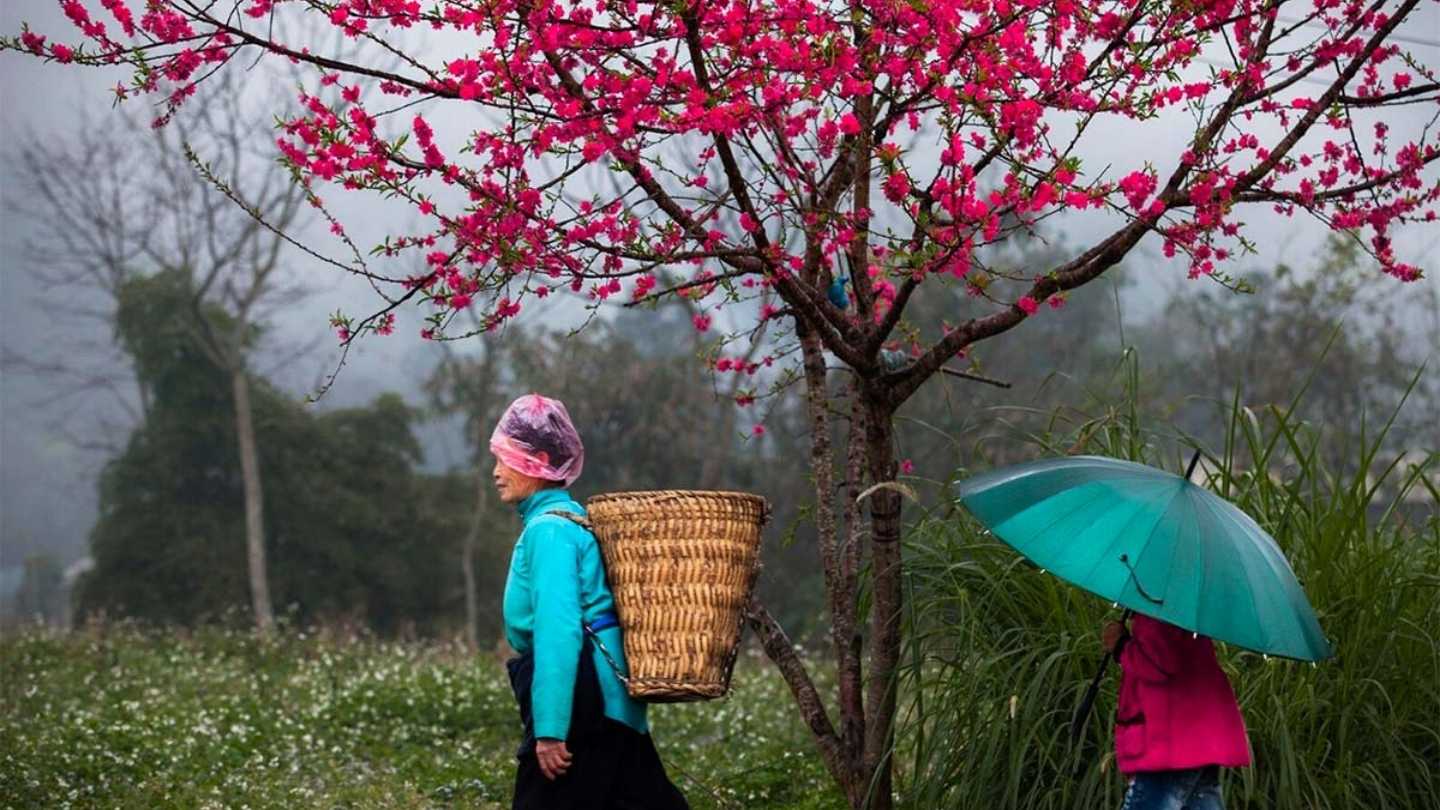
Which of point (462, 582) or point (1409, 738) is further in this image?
point (462, 582)

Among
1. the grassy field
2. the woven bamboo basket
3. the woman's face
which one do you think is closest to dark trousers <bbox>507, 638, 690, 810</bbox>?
the woven bamboo basket

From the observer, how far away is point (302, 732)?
30.1 ft

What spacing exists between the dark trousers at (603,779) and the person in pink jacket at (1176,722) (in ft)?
3.99

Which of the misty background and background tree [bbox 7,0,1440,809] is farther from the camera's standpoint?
the misty background

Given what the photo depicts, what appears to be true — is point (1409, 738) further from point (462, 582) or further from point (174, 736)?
point (462, 582)

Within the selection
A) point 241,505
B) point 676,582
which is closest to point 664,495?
point 676,582

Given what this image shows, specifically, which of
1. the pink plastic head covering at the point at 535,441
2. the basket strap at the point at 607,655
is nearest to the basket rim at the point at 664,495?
the pink plastic head covering at the point at 535,441

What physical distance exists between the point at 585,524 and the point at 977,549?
5.95 feet

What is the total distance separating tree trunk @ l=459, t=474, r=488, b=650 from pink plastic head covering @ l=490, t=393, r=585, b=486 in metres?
19.2

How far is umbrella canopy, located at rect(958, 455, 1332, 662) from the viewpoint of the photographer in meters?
3.59

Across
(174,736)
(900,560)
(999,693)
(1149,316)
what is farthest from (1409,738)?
(1149,316)

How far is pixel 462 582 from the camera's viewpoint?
25156mm

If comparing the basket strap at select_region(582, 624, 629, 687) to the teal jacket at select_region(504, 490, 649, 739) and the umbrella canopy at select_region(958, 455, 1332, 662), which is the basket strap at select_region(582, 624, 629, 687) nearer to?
the teal jacket at select_region(504, 490, 649, 739)

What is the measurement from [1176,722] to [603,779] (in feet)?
4.74
